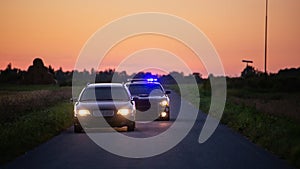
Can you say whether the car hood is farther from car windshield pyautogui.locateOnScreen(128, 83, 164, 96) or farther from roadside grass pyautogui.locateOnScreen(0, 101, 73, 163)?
car windshield pyautogui.locateOnScreen(128, 83, 164, 96)

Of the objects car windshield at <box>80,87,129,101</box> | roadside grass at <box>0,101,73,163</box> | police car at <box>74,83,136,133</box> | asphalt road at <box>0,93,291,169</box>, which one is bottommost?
asphalt road at <box>0,93,291,169</box>

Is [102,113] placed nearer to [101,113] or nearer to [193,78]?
[101,113]

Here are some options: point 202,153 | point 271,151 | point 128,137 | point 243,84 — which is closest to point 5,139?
point 128,137

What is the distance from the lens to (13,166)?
12.1 metres

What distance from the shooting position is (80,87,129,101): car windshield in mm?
21067

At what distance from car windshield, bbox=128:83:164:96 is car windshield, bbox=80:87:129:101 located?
5770 mm

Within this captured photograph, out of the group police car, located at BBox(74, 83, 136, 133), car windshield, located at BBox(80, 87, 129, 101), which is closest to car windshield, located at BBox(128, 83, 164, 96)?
car windshield, located at BBox(80, 87, 129, 101)

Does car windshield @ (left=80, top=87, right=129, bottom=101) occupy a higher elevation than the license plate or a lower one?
higher

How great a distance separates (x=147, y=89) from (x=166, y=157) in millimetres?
14565

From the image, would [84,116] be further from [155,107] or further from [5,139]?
[155,107]

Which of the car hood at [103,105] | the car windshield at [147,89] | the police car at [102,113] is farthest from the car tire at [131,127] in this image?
the car windshield at [147,89]

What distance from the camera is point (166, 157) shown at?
Answer: 13242 mm

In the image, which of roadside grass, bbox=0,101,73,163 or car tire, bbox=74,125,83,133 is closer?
roadside grass, bbox=0,101,73,163

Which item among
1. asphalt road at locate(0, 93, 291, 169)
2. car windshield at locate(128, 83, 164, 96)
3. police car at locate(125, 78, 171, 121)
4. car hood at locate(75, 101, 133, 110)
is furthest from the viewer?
car windshield at locate(128, 83, 164, 96)
